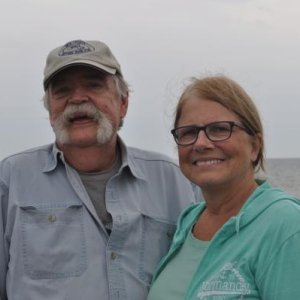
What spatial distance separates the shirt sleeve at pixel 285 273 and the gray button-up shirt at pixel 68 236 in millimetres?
1409

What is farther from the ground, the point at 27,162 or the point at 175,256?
the point at 27,162

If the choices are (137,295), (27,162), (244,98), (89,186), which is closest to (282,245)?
(244,98)

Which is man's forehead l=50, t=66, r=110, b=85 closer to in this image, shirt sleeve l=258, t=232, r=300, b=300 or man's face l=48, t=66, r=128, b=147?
man's face l=48, t=66, r=128, b=147

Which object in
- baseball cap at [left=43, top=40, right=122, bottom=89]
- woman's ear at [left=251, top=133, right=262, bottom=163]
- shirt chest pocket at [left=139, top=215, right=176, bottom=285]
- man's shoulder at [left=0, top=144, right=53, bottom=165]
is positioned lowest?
shirt chest pocket at [left=139, top=215, right=176, bottom=285]

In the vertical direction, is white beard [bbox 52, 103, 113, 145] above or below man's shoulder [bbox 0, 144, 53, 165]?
above

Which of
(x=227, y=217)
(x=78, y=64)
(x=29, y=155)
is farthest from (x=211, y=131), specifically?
(x=29, y=155)

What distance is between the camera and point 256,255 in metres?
3.28

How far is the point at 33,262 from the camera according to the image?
170 inches

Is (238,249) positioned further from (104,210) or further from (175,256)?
(104,210)

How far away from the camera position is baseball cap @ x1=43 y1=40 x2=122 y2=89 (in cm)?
449

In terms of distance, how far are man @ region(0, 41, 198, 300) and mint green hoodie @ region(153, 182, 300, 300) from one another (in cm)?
93

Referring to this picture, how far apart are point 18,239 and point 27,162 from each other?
0.57 metres

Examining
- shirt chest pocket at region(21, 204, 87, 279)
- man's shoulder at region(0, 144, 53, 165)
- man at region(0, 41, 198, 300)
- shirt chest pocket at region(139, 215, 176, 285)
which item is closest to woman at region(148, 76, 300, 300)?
shirt chest pocket at region(139, 215, 176, 285)

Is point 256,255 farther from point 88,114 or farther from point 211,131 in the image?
point 88,114
